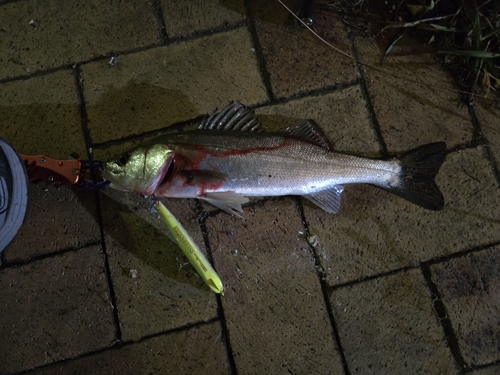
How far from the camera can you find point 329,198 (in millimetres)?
3143

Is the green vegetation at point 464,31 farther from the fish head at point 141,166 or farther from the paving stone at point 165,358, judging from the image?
the paving stone at point 165,358

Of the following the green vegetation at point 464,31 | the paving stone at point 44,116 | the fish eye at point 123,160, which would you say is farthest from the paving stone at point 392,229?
the paving stone at point 44,116

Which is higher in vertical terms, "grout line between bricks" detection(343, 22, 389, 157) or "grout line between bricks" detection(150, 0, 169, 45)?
"grout line between bricks" detection(150, 0, 169, 45)

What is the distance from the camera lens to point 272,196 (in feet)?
10.7

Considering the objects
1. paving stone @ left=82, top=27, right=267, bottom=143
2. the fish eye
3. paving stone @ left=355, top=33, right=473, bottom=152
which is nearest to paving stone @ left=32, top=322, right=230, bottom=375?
the fish eye

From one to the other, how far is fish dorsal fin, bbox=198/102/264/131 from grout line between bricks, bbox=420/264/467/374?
5.91 ft

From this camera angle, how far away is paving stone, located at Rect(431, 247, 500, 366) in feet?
10.4

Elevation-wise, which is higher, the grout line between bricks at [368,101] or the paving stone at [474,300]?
the grout line between bricks at [368,101]

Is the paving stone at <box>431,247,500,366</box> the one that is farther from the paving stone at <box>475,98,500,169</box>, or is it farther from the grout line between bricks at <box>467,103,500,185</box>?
the paving stone at <box>475,98,500,169</box>

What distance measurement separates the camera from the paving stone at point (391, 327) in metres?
3.14

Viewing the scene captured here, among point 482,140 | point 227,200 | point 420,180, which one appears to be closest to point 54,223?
point 227,200

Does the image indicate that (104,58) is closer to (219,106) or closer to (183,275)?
(219,106)

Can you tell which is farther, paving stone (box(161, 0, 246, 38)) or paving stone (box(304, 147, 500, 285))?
paving stone (box(161, 0, 246, 38))

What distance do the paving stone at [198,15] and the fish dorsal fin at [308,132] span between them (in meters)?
1.17
